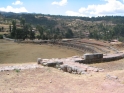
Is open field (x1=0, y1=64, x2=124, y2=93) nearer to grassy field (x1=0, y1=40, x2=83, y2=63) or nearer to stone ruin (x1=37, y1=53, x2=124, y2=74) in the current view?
stone ruin (x1=37, y1=53, x2=124, y2=74)

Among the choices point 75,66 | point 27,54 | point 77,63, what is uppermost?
point 75,66

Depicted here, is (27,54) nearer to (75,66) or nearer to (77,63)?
(77,63)

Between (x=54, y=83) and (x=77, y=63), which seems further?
(x=77, y=63)

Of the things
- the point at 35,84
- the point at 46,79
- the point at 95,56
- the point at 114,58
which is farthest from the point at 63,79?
the point at 114,58

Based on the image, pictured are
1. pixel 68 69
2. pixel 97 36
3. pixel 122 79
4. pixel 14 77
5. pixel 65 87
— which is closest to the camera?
pixel 65 87

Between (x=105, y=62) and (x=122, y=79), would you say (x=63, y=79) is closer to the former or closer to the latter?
(x=122, y=79)

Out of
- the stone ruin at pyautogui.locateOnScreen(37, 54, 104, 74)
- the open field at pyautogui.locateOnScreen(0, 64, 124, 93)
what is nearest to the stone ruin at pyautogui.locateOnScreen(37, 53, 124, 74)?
the stone ruin at pyautogui.locateOnScreen(37, 54, 104, 74)

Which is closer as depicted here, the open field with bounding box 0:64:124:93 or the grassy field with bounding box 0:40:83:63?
the open field with bounding box 0:64:124:93

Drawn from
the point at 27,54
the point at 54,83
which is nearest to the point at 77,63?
the point at 54,83

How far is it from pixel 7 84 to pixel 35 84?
1.72 metres

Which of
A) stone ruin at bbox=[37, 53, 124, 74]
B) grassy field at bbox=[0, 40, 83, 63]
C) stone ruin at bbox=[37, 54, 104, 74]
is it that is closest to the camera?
stone ruin at bbox=[37, 54, 104, 74]

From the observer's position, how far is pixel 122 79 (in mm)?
13234

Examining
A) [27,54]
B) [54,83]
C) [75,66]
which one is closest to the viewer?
[54,83]

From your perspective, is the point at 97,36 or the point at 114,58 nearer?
the point at 114,58
